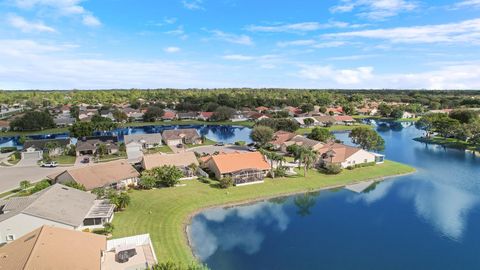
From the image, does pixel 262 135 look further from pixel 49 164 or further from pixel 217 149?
pixel 49 164

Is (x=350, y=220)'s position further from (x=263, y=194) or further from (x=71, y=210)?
(x=71, y=210)

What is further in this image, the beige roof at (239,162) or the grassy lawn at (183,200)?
the beige roof at (239,162)

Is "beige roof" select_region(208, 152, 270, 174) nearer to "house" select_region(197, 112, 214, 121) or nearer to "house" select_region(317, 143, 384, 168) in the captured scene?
"house" select_region(317, 143, 384, 168)

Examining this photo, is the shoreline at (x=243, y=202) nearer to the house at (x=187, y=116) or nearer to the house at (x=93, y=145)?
the house at (x=93, y=145)


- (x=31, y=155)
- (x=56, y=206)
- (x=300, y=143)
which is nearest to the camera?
(x=56, y=206)

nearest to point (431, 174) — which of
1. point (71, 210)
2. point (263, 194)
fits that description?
point (263, 194)

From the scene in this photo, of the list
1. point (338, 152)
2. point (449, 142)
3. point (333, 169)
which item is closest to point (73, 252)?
point (333, 169)

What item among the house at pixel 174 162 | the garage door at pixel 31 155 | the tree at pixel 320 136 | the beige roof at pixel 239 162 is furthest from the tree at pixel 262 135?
the garage door at pixel 31 155
